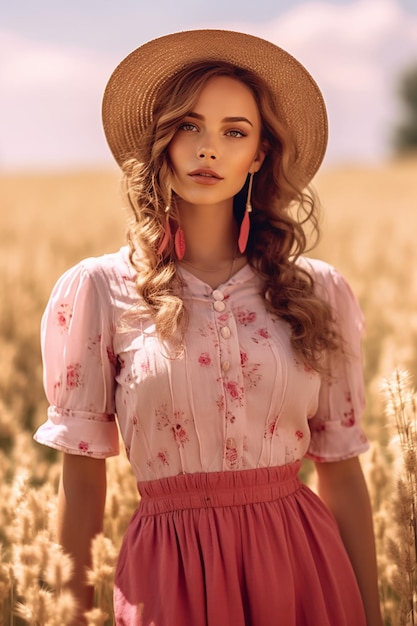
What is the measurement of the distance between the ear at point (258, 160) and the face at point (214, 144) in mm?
79

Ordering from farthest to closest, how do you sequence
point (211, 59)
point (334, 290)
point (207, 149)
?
point (334, 290)
point (211, 59)
point (207, 149)

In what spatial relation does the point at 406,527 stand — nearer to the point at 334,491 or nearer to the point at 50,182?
the point at 334,491

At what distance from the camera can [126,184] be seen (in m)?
2.27

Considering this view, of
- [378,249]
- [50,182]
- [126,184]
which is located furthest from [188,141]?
[50,182]

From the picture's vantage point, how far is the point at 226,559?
194 cm

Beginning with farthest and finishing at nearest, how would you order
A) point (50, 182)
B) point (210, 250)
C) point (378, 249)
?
point (50, 182) < point (378, 249) < point (210, 250)

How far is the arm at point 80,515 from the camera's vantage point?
205 centimetres

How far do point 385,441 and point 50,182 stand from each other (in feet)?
52.9

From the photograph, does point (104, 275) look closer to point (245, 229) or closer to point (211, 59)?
point (245, 229)

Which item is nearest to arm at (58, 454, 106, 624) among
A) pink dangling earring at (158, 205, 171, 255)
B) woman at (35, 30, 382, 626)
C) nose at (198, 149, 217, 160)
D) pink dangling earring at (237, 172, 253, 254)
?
woman at (35, 30, 382, 626)

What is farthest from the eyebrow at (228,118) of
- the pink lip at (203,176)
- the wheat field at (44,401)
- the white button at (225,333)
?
the wheat field at (44,401)

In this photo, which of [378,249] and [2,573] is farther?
[378,249]

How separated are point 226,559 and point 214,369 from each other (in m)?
0.37

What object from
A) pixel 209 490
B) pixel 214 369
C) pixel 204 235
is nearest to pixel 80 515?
pixel 209 490
